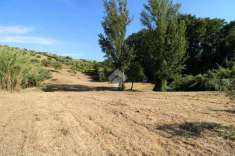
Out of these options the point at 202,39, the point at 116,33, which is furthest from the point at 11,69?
the point at 202,39

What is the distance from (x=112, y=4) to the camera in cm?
2431

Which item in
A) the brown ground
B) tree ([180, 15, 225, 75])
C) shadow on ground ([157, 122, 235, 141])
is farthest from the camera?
tree ([180, 15, 225, 75])

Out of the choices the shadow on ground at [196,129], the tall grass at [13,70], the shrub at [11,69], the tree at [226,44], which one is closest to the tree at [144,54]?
the tall grass at [13,70]

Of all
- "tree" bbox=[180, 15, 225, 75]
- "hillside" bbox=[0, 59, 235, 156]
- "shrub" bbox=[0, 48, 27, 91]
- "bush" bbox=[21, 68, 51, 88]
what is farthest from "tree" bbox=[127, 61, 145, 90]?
"hillside" bbox=[0, 59, 235, 156]

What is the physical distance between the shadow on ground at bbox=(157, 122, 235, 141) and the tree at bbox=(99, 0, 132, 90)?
55.3ft

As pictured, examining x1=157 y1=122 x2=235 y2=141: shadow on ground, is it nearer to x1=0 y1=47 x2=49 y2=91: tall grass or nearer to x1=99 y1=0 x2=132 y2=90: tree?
x1=0 y1=47 x2=49 y2=91: tall grass

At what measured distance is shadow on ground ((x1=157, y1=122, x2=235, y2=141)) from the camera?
6.27m

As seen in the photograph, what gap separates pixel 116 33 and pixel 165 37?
11.5 feet

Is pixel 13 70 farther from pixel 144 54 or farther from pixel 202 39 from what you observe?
pixel 202 39

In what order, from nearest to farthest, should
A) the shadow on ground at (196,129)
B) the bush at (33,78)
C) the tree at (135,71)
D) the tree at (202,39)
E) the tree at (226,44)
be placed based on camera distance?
1. the shadow on ground at (196,129)
2. the bush at (33,78)
3. the tree at (135,71)
4. the tree at (226,44)
5. the tree at (202,39)

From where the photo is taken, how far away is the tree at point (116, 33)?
24.1 m

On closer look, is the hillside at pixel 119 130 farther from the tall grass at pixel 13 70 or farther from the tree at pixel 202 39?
the tree at pixel 202 39

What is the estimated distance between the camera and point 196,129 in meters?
6.62

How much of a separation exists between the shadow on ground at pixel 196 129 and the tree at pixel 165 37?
16.1m
